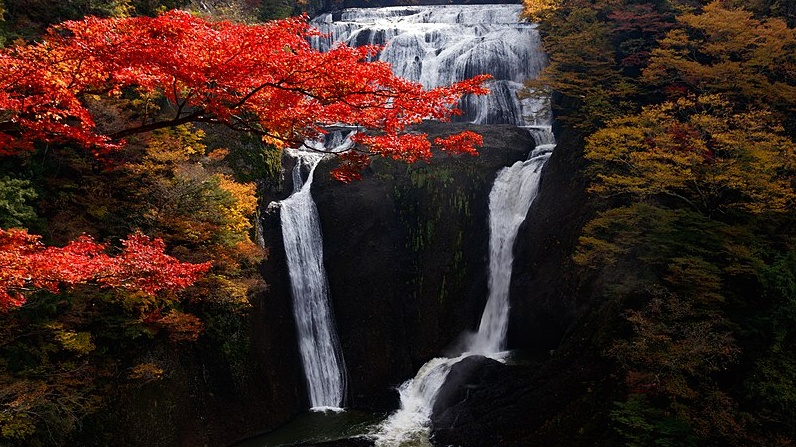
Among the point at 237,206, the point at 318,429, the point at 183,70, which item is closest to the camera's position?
the point at 183,70

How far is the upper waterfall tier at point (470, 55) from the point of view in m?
23.1

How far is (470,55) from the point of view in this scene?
957 inches

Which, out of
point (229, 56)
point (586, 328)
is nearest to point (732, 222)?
point (586, 328)

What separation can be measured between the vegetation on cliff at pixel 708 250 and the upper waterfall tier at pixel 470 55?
7.09 meters

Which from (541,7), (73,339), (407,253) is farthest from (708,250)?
(541,7)

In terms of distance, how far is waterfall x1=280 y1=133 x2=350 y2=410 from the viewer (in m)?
17.2

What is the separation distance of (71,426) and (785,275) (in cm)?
1391

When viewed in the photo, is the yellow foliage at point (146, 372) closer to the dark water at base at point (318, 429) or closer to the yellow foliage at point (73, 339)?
the yellow foliage at point (73, 339)

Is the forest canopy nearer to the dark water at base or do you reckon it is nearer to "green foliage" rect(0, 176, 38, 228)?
"green foliage" rect(0, 176, 38, 228)

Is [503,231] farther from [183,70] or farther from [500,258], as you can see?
[183,70]

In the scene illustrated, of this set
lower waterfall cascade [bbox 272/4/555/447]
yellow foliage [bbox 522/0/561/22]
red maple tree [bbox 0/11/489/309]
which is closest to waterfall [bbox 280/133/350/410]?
lower waterfall cascade [bbox 272/4/555/447]

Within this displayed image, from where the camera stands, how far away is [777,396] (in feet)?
26.8

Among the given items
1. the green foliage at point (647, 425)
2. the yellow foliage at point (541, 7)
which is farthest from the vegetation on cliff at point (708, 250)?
the yellow foliage at point (541, 7)

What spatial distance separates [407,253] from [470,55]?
1122cm
